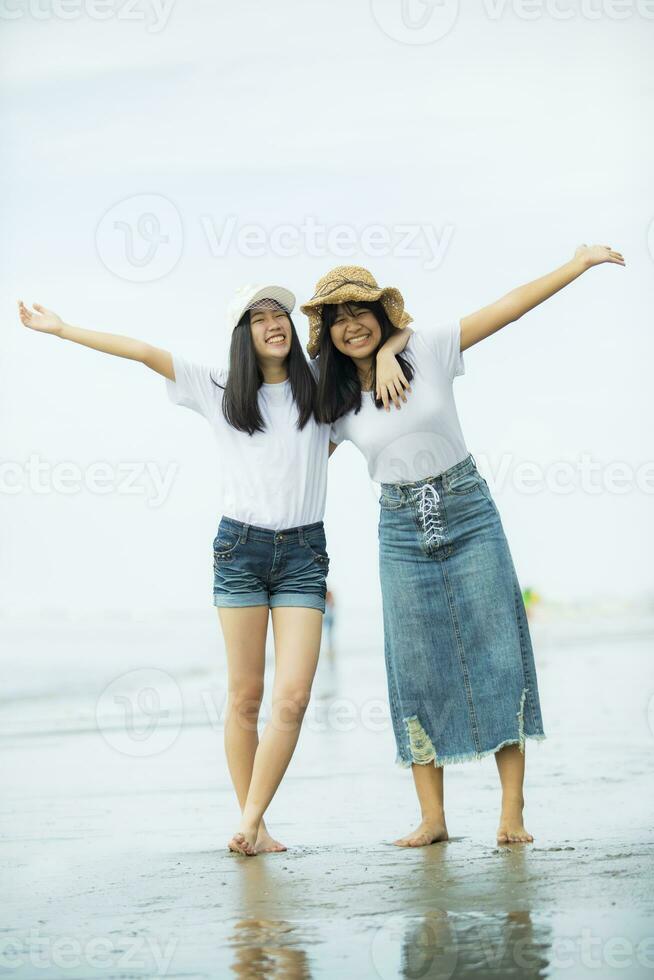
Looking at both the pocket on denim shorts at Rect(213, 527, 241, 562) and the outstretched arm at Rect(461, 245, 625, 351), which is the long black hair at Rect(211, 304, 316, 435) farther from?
the outstretched arm at Rect(461, 245, 625, 351)

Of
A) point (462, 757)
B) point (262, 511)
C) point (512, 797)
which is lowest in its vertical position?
point (512, 797)

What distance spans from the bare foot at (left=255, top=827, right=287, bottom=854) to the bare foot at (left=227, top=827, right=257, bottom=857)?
0.11ft

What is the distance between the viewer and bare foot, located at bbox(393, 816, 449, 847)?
3473 mm

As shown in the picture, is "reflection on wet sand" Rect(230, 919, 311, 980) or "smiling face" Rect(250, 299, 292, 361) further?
"smiling face" Rect(250, 299, 292, 361)

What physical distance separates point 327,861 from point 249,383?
4.23 ft

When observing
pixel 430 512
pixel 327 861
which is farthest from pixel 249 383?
pixel 327 861

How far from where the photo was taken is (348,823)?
3.93 m

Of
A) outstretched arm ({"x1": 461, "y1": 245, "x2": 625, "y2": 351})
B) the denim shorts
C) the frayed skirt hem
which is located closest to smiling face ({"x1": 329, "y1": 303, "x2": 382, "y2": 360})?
outstretched arm ({"x1": 461, "y1": 245, "x2": 625, "y2": 351})

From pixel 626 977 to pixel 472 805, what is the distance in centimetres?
210

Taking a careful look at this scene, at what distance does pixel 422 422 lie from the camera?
3562mm


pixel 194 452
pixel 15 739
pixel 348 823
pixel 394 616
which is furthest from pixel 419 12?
pixel 194 452

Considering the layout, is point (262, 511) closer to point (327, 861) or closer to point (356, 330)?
point (356, 330)

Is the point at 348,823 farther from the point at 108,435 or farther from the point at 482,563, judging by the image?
the point at 108,435

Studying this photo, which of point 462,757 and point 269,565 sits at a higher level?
point 269,565
